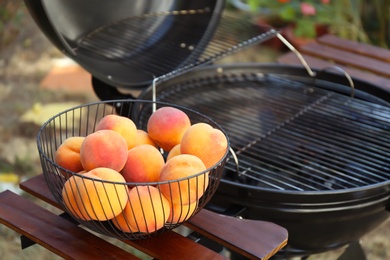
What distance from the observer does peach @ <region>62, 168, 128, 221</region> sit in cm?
106

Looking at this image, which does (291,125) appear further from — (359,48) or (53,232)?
(53,232)

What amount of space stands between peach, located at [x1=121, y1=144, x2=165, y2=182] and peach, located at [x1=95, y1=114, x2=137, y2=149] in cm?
6

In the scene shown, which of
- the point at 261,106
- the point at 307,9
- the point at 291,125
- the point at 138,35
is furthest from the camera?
the point at 307,9

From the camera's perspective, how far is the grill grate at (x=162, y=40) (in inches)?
75.7

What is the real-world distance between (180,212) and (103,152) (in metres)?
0.17

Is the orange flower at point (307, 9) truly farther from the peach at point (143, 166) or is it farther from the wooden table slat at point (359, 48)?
the peach at point (143, 166)

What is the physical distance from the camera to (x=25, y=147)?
295 centimetres

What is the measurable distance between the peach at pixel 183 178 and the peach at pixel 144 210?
18 mm

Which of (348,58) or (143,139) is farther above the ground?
(143,139)

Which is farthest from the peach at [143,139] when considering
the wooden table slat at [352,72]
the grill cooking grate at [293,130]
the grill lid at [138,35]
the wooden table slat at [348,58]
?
the wooden table slat at [348,58]

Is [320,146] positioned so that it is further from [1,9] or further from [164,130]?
[1,9]

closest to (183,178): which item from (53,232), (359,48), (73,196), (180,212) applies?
(180,212)

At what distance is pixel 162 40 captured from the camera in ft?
6.86

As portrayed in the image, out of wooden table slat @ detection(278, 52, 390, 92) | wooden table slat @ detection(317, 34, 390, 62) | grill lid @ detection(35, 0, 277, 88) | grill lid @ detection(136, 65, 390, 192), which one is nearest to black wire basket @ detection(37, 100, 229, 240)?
grill lid @ detection(136, 65, 390, 192)
